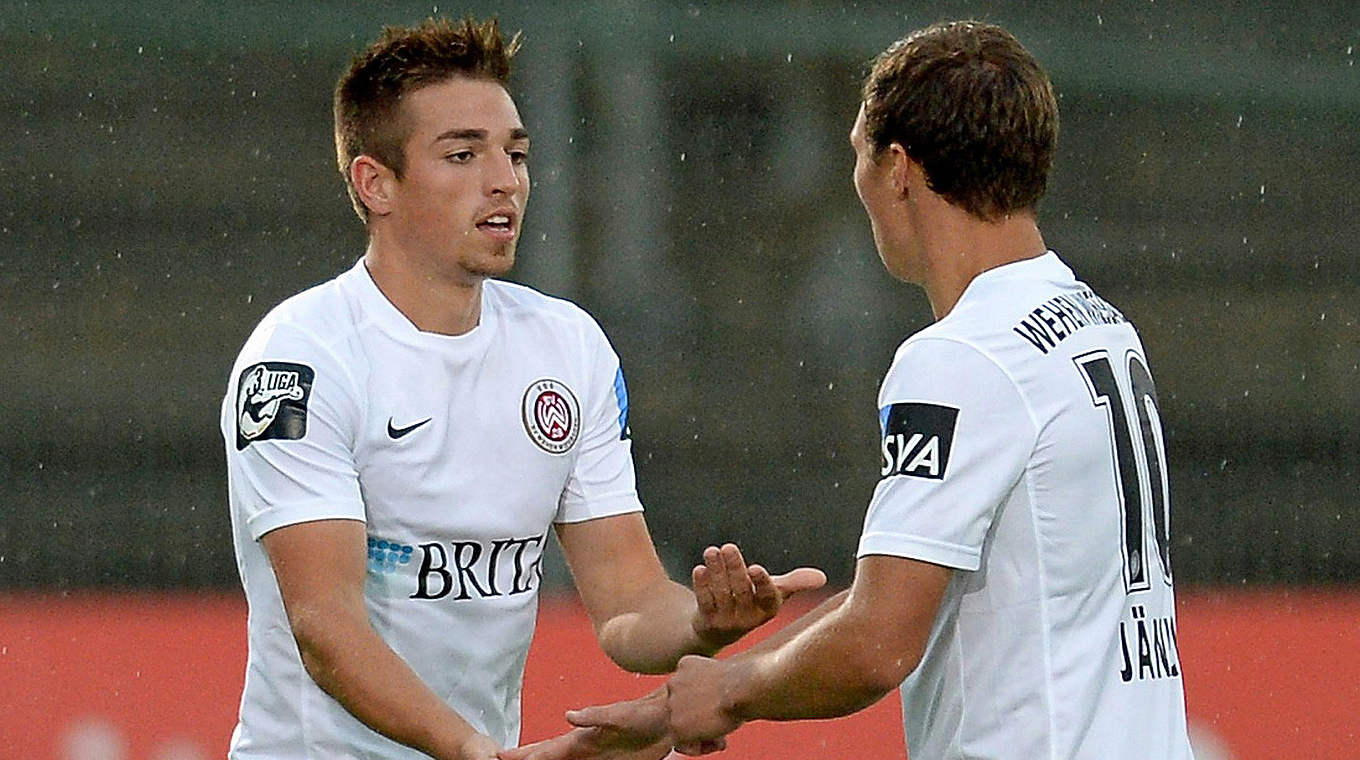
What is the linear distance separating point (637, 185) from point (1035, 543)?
21.6ft

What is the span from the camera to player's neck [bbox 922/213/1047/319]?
136 inches

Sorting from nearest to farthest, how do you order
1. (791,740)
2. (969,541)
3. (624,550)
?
(969,541) < (624,550) < (791,740)

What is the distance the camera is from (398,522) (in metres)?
3.90

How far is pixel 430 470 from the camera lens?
155 inches

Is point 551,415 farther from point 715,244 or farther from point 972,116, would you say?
point 715,244

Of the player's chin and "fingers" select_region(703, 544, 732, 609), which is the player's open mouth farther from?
"fingers" select_region(703, 544, 732, 609)

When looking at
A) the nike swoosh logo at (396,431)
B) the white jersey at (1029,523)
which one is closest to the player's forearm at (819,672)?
the white jersey at (1029,523)

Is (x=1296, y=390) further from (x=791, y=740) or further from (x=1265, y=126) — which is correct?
(x=791, y=740)

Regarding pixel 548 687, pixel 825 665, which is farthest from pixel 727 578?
pixel 548 687

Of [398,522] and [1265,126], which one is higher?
[1265,126]

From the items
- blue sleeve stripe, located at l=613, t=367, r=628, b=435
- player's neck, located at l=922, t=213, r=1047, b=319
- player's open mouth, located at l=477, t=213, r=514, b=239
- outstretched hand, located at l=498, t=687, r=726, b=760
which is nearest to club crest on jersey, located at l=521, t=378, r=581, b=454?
blue sleeve stripe, located at l=613, t=367, r=628, b=435

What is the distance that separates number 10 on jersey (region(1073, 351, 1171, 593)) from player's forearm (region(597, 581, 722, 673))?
923 millimetres

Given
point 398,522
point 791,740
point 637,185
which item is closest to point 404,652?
point 398,522

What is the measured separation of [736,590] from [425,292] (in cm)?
77
